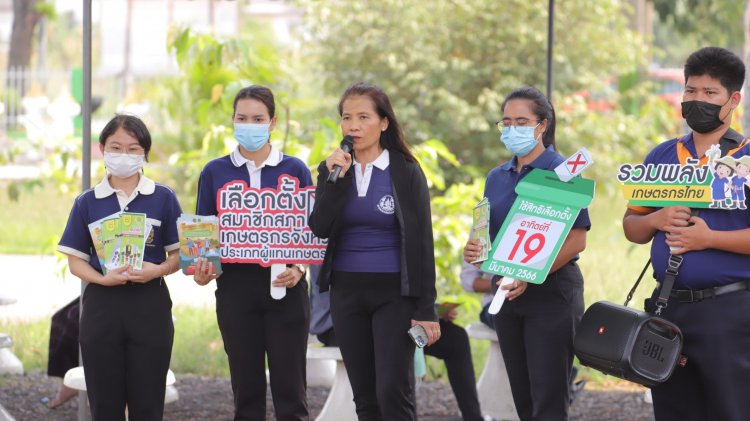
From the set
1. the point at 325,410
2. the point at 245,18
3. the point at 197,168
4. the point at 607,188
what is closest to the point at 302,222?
the point at 325,410

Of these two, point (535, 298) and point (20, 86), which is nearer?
point (535, 298)

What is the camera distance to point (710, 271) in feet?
15.1

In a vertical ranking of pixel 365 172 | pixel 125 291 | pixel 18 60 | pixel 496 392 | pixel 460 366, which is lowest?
pixel 496 392

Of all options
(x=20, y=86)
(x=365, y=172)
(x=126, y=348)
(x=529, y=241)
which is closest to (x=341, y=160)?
(x=365, y=172)

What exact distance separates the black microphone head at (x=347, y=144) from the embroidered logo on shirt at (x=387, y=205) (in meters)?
0.26

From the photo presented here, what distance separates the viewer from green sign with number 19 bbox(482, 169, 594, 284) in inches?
199

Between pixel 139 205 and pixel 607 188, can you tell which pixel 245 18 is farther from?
pixel 139 205

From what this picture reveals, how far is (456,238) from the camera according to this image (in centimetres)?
852

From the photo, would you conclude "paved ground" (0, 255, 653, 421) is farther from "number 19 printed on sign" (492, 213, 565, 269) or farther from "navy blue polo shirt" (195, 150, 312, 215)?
"number 19 printed on sign" (492, 213, 565, 269)

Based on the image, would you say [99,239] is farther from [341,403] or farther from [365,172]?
[341,403]

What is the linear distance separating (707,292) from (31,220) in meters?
12.8

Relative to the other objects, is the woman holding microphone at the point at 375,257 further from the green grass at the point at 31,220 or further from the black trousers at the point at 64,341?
the green grass at the point at 31,220

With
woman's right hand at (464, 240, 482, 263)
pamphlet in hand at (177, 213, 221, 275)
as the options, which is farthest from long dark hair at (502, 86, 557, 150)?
pamphlet in hand at (177, 213, 221, 275)

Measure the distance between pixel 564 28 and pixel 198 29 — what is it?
8895 mm
